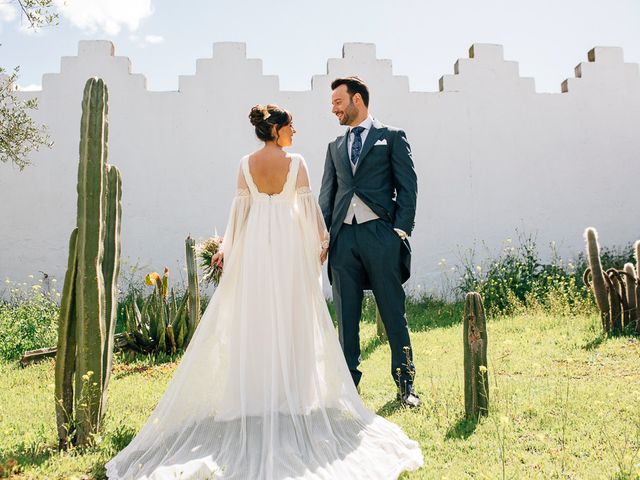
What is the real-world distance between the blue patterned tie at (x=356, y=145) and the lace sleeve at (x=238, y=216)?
2.92 ft

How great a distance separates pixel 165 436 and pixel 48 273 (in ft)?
21.9

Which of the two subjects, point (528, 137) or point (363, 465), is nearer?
point (363, 465)

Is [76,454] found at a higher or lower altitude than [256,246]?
lower

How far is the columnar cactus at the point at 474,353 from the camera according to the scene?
3.64 m

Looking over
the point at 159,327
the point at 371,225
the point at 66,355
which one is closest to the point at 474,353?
the point at 371,225

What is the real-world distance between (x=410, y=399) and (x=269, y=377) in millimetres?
1175

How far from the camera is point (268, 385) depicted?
3.45 metres

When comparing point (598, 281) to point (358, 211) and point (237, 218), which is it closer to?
point (358, 211)

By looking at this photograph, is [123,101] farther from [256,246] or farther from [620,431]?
[620,431]

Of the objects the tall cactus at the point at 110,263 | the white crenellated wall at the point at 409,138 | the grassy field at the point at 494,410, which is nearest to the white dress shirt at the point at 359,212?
the grassy field at the point at 494,410

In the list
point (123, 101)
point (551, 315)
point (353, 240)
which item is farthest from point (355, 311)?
point (123, 101)

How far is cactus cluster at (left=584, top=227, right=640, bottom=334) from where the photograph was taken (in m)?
5.97

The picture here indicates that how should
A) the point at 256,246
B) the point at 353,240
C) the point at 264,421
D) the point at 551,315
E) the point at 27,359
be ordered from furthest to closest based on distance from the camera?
the point at 551,315
the point at 27,359
the point at 353,240
the point at 256,246
the point at 264,421

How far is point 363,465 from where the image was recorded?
295 cm
